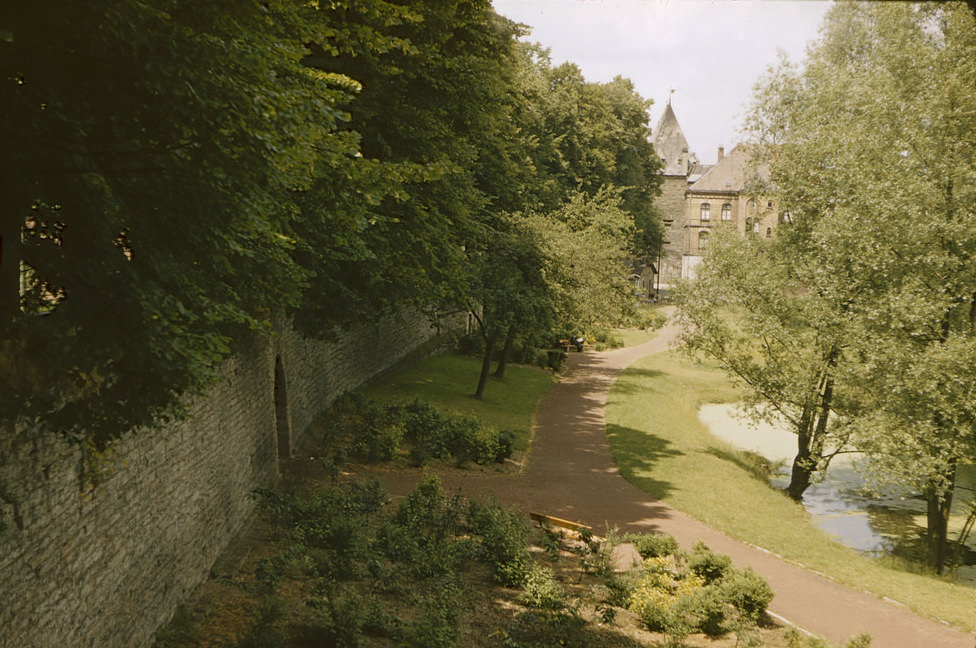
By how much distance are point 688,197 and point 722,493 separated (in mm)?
58050

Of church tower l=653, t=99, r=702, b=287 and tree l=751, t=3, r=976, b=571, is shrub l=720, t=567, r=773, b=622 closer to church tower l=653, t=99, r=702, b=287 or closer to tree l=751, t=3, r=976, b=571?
tree l=751, t=3, r=976, b=571

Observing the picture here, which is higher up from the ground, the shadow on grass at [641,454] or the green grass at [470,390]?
the green grass at [470,390]

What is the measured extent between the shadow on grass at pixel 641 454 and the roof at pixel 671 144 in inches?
2471

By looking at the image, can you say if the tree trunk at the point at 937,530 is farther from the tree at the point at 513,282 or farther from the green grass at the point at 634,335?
the green grass at the point at 634,335

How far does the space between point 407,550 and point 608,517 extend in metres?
6.33

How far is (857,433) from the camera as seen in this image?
58.5 feet

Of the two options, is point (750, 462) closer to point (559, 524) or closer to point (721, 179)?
point (559, 524)

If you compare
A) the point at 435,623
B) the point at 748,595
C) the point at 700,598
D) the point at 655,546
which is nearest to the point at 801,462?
the point at 655,546

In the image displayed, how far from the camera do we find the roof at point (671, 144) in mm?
82688

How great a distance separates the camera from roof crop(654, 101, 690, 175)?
8269 centimetres

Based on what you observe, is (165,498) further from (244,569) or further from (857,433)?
(857,433)

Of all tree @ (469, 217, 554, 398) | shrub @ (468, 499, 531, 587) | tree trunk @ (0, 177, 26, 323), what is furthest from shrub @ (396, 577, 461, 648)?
tree @ (469, 217, 554, 398)

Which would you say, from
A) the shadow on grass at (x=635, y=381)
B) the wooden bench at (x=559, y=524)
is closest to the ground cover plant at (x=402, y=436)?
the wooden bench at (x=559, y=524)

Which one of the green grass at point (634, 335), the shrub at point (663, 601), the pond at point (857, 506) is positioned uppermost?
the green grass at point (634, 335)
